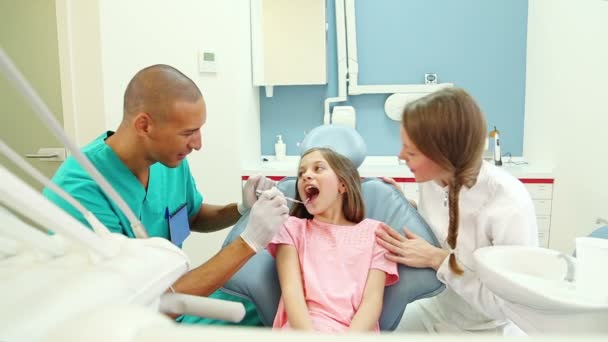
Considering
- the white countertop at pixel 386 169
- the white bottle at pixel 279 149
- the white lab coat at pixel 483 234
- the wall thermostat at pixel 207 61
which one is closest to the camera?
the white lab coat at pixel 483 234

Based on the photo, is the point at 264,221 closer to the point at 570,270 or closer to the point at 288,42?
the point at 570,270

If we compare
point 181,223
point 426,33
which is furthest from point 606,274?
point 426,33

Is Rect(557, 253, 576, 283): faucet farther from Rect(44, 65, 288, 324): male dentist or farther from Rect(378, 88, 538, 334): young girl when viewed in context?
Rect(44, 65, 288, 324): male dentist

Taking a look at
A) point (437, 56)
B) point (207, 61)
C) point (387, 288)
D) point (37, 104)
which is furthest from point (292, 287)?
point (437, 56)

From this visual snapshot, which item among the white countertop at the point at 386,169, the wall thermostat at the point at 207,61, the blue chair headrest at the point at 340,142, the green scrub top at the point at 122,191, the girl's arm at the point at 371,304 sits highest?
the wall thermostat at the point at 207,61

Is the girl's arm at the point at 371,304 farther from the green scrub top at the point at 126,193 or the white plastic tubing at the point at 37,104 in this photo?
the white plastic tubing at the point at 37,104

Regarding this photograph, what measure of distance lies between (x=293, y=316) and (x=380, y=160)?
226 centimetres

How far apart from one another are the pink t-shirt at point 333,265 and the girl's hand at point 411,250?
0.04m

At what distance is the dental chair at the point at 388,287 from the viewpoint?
4.46 ft

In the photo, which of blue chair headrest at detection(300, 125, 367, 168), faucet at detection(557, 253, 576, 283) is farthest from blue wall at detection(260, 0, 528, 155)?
faucet at detection(557, 253, 576, 283)

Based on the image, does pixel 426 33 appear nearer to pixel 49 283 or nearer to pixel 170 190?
pixel 170 190

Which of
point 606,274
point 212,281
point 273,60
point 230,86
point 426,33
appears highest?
point 426,33

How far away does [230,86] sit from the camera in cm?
262

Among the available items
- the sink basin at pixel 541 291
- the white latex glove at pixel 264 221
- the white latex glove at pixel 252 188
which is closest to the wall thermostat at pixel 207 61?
the white latex glove at pixel 252 188
